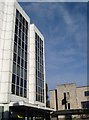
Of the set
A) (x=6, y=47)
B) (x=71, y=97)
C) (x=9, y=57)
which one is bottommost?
(x=71, y=97)

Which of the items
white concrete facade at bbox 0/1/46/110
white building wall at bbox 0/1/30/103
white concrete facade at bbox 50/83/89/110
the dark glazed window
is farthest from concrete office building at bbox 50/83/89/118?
white building wall at bbox 0/1/30/103

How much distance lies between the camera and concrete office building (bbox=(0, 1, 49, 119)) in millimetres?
27250

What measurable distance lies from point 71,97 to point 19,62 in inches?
1299

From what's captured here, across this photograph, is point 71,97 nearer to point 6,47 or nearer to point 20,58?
point 20,58

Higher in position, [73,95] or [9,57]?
[9,57]

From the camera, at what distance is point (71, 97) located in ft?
201

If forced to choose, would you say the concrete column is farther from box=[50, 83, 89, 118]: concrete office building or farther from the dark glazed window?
box=[50, 83, 89, 118]: concrete office building

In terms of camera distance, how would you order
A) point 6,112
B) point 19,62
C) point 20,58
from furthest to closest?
point 20,58
point 19,62
point 6,112

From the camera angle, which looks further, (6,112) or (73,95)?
(73,95)

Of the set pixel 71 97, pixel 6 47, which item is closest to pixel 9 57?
pixel 6 47

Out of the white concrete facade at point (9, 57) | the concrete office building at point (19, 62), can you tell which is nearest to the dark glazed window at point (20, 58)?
the concrete office building at point (19, 62)

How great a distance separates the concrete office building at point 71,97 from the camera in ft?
199

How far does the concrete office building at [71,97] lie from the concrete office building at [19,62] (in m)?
21.9

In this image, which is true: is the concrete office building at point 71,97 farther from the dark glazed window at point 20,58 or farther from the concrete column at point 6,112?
the concrete column at point 6,112
